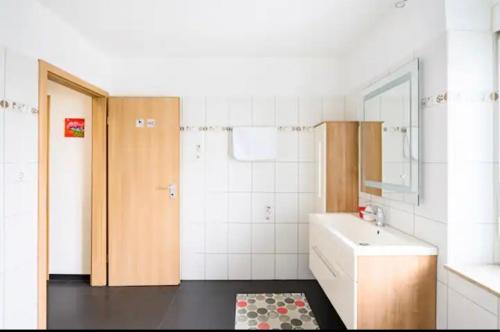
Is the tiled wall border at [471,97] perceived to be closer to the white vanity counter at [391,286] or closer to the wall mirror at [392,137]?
the wall mirror at [392,137]

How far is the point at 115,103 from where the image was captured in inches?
111

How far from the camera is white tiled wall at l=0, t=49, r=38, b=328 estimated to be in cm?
164

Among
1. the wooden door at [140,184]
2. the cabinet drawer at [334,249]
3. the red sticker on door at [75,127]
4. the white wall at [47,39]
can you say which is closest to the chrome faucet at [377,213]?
the cabinet drawer at [334,249]

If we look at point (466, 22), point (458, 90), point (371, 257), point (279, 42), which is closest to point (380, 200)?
point (371, 257)

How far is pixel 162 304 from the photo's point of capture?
8.18ft

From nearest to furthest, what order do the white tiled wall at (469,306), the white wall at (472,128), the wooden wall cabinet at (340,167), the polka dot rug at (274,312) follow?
1. the white tiled wall at (469,306)
2. the white wall at (472,128)
3. the polka dot rug at (274,312)
4. the wooden wall cabinet at (340,167)

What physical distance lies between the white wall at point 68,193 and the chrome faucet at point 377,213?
9.04 ft

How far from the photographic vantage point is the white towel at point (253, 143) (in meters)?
2.89

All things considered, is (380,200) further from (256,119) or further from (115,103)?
(115,103)

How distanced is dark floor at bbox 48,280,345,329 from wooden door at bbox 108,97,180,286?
264mm

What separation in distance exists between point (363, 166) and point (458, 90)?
106 centimetres

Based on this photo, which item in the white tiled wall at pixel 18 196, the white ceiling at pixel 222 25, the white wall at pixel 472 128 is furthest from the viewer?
the white ceiling at pixel 222 25

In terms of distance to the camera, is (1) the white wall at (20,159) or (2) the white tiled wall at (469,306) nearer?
(2) the white tiled wall at (469,306)

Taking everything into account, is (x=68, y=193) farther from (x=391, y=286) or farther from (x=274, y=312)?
(x=391, y=286)
